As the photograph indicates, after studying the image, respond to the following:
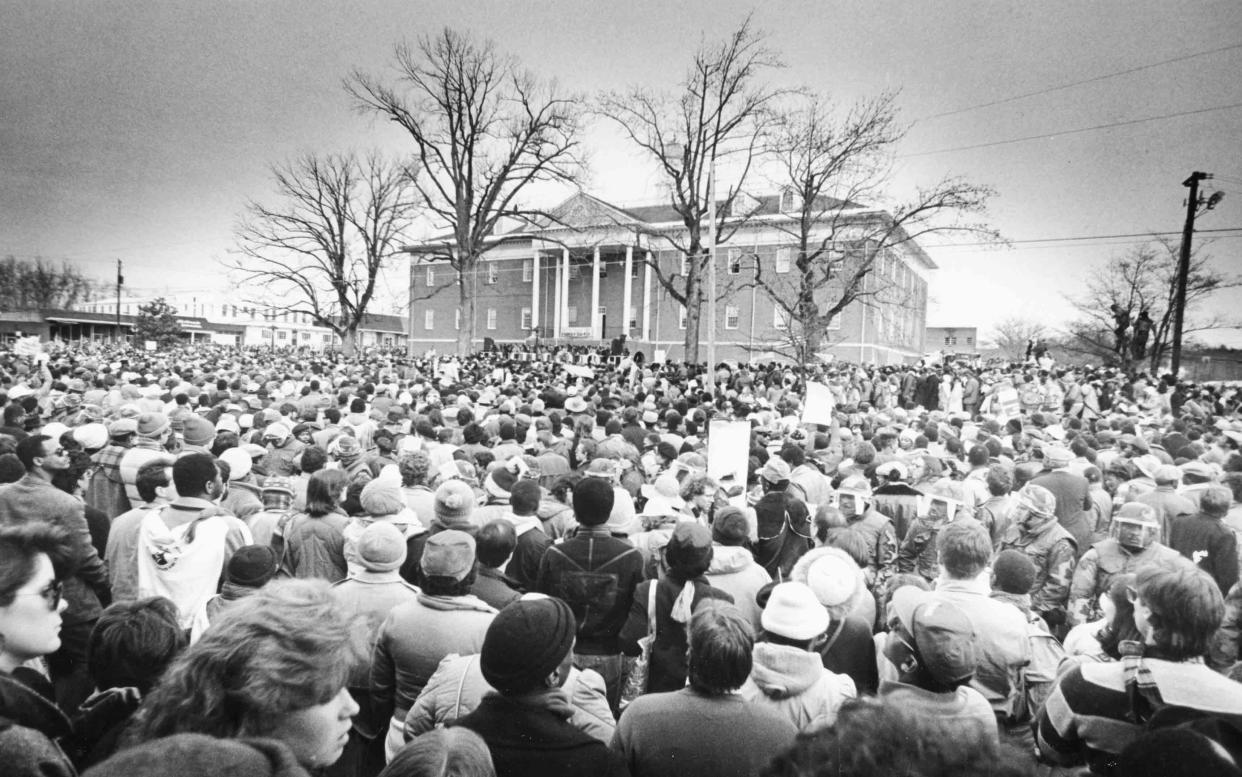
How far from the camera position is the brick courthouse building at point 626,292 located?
5169cm

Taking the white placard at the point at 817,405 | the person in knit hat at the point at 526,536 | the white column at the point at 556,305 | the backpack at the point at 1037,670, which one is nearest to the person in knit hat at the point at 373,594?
the person in knit hat at the point at 526,536

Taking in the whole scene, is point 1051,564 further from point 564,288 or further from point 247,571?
point 564,288

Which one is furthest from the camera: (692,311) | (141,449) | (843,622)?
(692,311)

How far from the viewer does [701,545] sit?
13.1 ft

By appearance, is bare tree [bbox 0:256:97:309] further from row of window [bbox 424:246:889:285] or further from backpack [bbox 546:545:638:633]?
backpack [bbox 546:545:638:633]

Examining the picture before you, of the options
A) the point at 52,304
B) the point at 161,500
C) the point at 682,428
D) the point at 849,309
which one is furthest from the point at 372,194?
the point at 52,304

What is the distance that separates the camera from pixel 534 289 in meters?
60.9

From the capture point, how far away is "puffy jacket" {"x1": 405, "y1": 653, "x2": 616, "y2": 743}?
2.72 meters

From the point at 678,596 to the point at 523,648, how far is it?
1858 mm

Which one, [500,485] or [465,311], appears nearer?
[500,485]

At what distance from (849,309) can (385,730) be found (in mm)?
51409

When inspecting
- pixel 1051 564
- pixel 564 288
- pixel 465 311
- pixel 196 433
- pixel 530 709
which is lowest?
pixel 1051 564

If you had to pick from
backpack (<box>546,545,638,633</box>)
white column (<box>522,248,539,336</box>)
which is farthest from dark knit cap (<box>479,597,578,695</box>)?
white column (<box>522,248,539,336</box>)

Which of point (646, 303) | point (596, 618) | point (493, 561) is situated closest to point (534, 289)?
point (646, 303)
